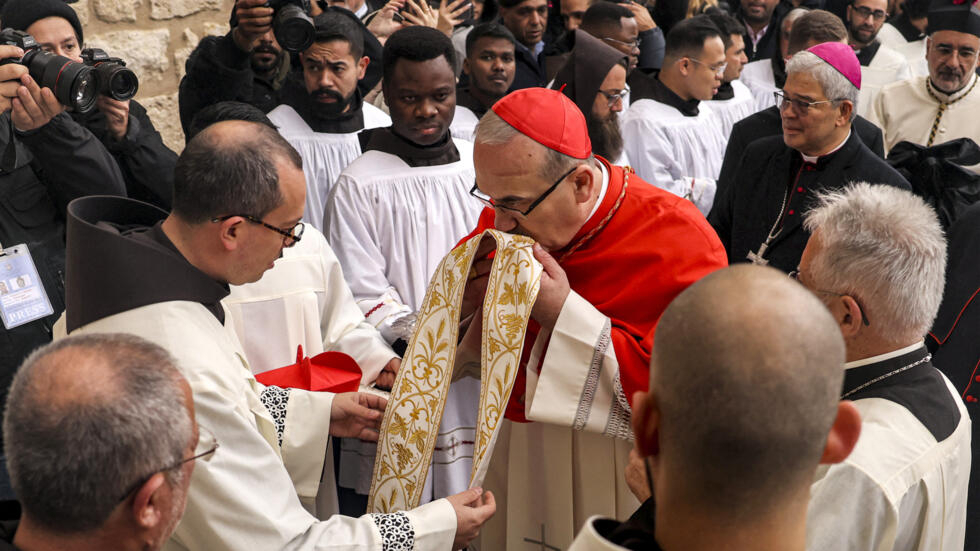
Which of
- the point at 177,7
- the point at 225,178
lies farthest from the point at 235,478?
the point at 177,7

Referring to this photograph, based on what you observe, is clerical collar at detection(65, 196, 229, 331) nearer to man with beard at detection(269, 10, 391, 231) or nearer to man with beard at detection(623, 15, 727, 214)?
man with beard at detection(269, 10, 391, 231)

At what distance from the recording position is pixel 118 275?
2340mm

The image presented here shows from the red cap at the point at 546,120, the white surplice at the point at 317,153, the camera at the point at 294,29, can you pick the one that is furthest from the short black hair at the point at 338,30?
the red cap at the point at 546,120

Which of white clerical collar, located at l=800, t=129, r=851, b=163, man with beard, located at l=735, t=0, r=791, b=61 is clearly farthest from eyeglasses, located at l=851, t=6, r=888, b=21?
white clerical collar, located at l=800, t=129, r=851, b=163

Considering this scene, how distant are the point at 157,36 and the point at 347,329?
11.2 ft

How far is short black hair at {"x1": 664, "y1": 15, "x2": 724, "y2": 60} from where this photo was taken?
638cm

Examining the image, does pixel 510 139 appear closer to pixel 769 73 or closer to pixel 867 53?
pixel 769 73

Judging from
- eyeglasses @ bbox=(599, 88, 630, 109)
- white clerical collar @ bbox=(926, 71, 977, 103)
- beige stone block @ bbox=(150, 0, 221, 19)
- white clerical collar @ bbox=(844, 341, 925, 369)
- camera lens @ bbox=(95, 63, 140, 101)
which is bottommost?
white clerical collar @ bbox=(926, 71, 977, 103)

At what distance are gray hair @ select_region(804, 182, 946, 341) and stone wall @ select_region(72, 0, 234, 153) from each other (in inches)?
189

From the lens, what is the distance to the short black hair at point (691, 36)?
20.9 feet

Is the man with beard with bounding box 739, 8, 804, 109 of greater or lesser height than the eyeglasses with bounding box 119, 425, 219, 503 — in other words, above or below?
below

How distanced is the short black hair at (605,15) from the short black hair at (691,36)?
350 millimetres

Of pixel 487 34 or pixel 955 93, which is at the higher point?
pixel 487 34

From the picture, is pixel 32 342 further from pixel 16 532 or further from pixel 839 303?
pixel 839 303
